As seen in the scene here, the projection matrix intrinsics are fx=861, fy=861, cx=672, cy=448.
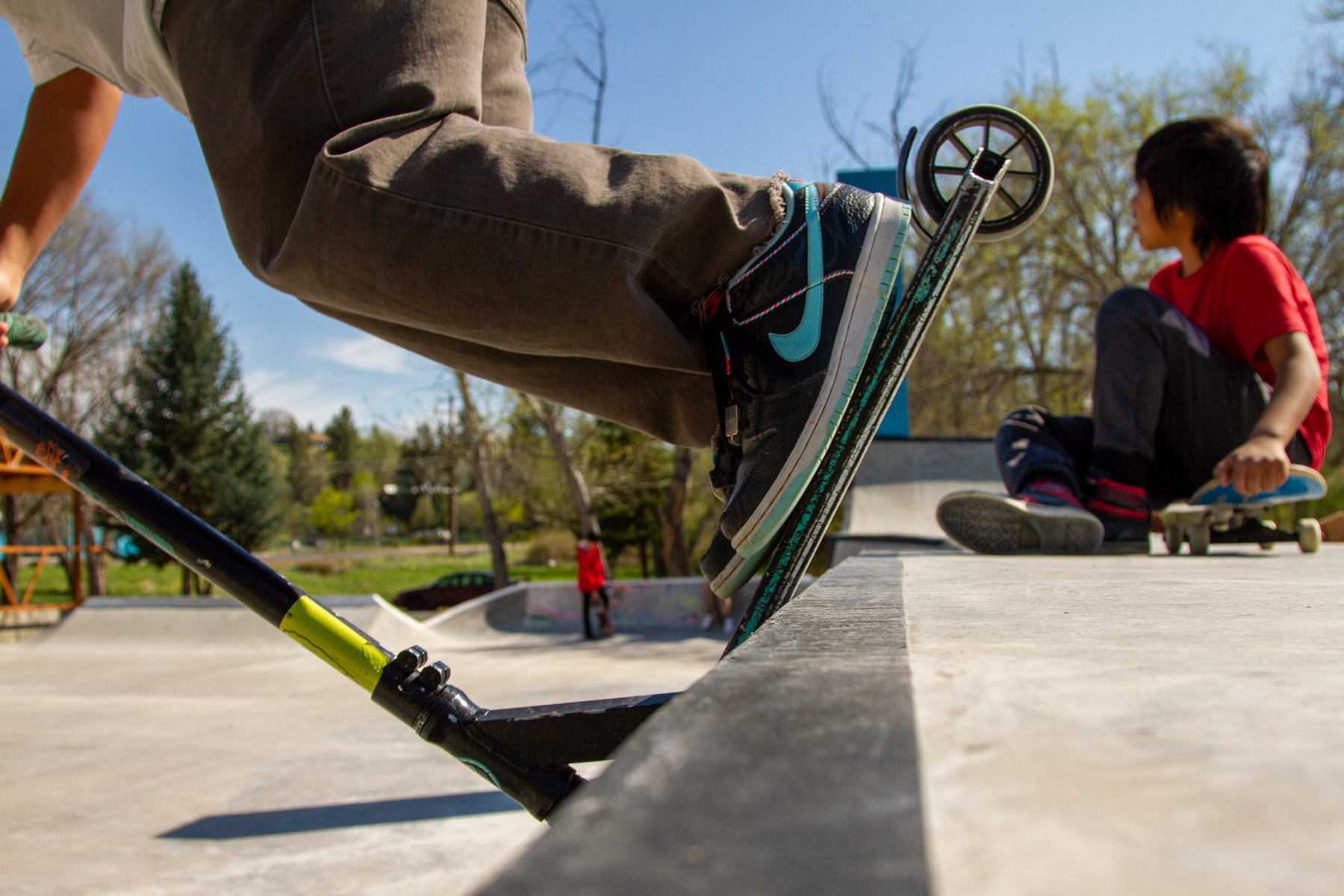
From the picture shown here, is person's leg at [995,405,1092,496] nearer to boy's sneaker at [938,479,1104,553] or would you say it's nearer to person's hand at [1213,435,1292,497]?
boy's sneaker at [938,479,1104,553]

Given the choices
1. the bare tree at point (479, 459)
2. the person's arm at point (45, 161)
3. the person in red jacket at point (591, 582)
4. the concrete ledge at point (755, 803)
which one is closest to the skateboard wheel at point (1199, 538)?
the concrete ledge at point (755, 803)

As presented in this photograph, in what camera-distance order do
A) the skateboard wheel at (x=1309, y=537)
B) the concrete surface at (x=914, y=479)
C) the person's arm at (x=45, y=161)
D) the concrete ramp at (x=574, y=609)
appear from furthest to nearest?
the concrete ramp at (x=574, y=609) → the concrete surface at (x=914, y=479) → the skateboard wheel at (x=1309, y=537) → the person's arm at (x=45, y=161)

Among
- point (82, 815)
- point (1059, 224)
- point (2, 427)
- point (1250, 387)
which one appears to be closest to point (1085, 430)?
point (1250, 387)

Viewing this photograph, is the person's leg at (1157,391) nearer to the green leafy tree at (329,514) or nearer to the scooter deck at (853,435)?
the scooter deck at (853,435)

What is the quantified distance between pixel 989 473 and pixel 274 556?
38.3 meters

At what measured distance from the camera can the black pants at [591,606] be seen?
998 centimetres

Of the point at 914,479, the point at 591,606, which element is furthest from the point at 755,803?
the point at 591,606

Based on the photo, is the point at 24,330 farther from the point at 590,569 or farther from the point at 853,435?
the point at 590,569

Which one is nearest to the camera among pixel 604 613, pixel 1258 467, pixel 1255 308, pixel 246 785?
pixel 1258 467

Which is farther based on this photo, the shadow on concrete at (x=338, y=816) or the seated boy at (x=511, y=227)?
the shadow on concrete at (x=338, y=816)

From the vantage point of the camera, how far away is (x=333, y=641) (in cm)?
102

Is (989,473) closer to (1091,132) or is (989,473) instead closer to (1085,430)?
(1085,430)

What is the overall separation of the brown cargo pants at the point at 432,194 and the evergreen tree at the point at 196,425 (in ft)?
72.1

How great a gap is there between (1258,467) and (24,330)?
2.67m
